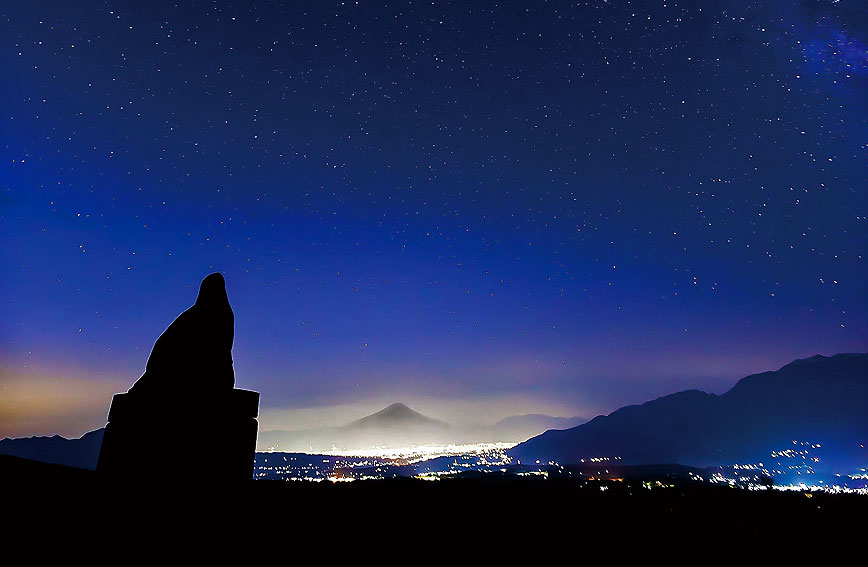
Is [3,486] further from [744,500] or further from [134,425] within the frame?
[744,500]

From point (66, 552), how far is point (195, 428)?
2438 mm

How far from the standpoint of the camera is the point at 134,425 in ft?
19.0

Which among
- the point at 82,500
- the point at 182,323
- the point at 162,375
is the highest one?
the point at 182,323

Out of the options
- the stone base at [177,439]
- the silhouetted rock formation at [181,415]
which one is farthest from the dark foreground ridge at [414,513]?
the silhouetted rock formation at [181,415]

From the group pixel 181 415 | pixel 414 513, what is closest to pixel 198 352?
pixel 181 415

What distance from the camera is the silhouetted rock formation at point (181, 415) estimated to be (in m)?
5.63

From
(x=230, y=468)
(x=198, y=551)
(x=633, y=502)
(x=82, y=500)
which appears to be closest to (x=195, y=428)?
(x=230, y=468)

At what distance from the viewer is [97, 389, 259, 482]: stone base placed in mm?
5590

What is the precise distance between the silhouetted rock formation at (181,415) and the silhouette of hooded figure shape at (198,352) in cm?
1

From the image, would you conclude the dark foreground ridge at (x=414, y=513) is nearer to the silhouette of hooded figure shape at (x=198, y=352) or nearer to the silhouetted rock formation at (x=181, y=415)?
the silhouetted rock formation at (x=181, y=415)

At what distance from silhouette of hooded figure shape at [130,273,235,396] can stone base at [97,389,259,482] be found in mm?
182

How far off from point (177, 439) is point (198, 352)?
138 cm

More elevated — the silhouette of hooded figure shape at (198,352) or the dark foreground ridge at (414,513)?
the silhouette of hooded figure shape at (198,352)

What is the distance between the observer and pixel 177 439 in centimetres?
568
